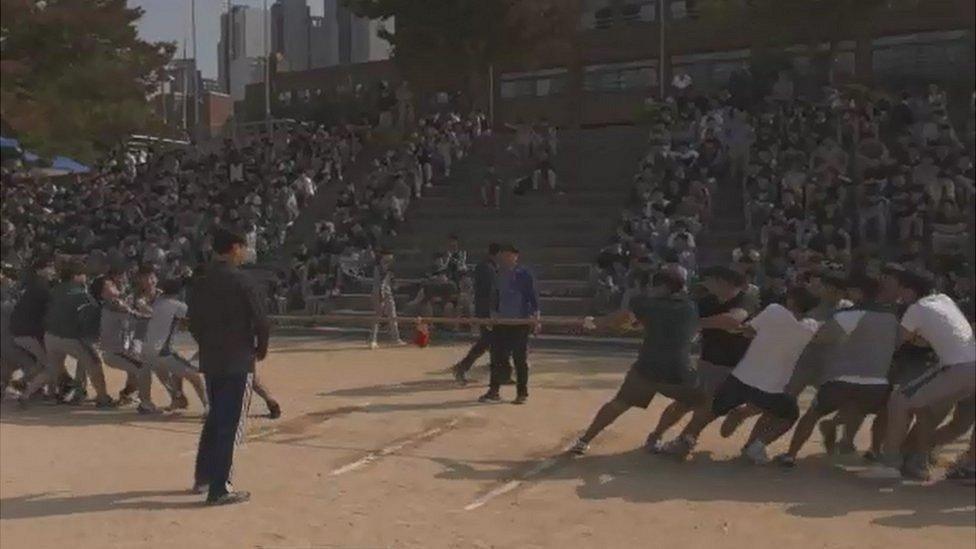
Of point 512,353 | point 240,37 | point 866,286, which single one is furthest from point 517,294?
point 240,37

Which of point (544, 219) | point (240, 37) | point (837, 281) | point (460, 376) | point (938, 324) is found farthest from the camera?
point (544, 219)

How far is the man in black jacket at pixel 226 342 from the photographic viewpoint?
21.0 ft

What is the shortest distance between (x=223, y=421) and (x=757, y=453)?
3673 millimetres

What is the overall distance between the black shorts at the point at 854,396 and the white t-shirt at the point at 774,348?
1.12ft

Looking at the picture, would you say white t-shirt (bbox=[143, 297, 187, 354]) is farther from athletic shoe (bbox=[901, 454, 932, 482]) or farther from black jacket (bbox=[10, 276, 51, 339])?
athletic shoe (bbox=[901, 454, 932, 482])

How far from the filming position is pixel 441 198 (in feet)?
76.1

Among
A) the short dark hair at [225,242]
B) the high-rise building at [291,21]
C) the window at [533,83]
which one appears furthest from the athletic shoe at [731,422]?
the window at [533,83]

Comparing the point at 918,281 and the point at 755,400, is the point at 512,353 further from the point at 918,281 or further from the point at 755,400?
the point at 918,281

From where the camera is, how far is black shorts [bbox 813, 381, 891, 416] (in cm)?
652

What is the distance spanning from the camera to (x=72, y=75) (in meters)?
1.14

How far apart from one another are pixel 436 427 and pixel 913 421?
17.6 ft

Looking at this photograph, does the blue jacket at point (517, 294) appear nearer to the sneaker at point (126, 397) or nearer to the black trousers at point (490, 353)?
the black trousers at point (490, 353)

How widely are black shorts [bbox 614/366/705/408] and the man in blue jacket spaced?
3.00 m

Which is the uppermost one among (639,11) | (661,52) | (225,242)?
(639,11)
